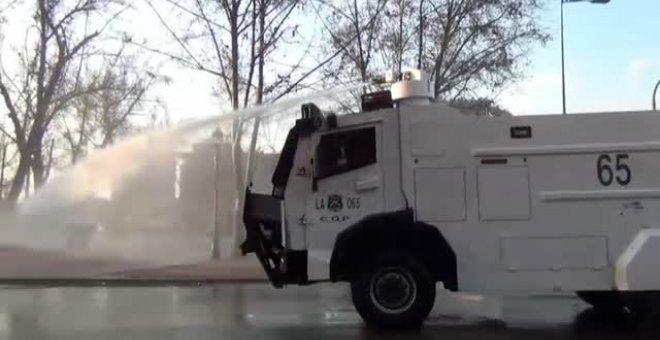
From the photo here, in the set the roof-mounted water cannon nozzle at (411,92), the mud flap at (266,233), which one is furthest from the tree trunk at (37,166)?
the roof-mounted water cannon nozzle at (411,92)

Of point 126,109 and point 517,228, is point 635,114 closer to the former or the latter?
point 517,228

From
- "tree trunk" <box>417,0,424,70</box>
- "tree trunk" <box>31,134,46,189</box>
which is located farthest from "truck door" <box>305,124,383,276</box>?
"tree trunk" <box>31,134,46,189</box>

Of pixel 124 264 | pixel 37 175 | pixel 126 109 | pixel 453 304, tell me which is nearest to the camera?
pixel 453 304

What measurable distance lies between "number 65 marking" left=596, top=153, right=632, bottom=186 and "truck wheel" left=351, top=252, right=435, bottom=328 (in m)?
2.44

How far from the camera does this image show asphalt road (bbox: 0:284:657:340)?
9.88 meters

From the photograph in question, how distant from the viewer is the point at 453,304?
1352cm

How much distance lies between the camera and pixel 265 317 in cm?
1161

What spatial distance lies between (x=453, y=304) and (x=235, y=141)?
10.5 metres

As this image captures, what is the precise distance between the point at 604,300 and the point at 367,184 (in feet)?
13.7

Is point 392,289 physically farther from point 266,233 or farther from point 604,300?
point 604,300

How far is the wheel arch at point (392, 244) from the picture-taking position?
1017 cm

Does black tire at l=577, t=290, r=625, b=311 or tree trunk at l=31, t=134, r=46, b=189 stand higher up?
tree trunk at l=31, t=134, r=46, b=189

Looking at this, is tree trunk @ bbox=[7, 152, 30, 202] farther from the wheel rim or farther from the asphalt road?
the wheel rim

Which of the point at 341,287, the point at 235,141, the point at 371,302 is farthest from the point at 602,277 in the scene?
the point at 235,141
